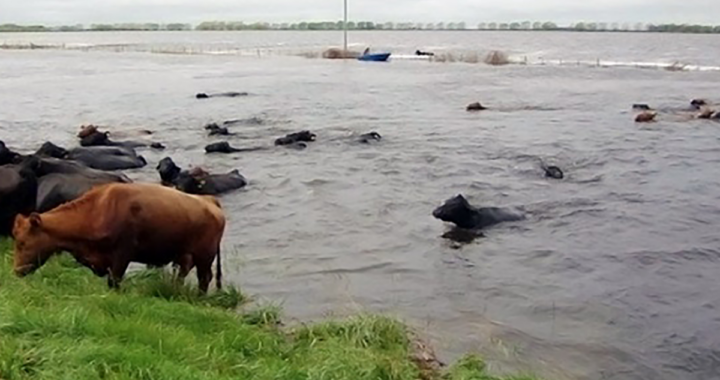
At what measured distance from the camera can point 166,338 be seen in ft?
25.2

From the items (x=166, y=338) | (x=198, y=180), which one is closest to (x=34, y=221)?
(x=166, y=338)

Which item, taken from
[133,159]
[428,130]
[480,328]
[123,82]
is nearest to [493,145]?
[428,130]

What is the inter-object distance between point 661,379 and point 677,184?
Result: 43.3ft

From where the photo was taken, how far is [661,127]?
111 ft

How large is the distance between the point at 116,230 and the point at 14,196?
13.0ft

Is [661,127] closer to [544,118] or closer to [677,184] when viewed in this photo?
[544,118]

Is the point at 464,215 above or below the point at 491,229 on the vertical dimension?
above

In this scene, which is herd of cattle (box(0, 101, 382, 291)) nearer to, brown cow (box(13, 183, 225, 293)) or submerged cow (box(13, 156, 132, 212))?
brown cow (box(13, 183, 225, 293))

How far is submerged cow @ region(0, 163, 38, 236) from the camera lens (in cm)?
1269

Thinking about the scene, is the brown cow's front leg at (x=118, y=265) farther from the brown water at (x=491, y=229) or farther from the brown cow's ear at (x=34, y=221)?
the brown water at (x=491, y=229)

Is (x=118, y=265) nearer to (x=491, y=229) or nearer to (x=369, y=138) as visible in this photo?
(x=491, y=229)

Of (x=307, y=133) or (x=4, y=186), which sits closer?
(x=4, y=186)

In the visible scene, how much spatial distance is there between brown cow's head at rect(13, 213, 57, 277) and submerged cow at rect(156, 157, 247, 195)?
8888 millimetres

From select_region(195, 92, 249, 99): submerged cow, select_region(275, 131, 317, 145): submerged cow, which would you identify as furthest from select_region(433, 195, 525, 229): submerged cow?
select_region(195, 92, 249, 99): submerged cow
